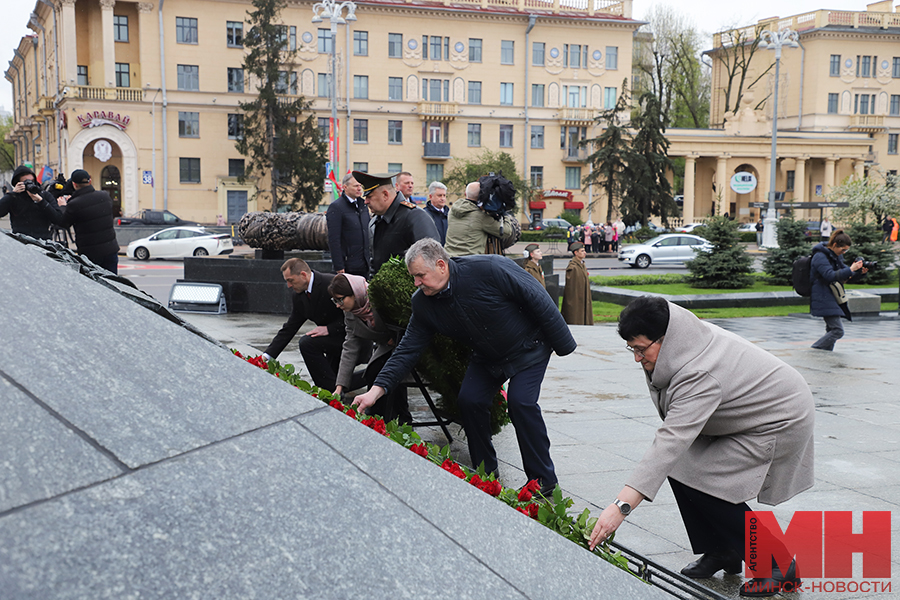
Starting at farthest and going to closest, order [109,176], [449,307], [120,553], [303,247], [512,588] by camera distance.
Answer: [109,176]
[303,247]
[449,307]
[512,588]
[120,553]

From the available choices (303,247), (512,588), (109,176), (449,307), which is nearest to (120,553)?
(512,588)

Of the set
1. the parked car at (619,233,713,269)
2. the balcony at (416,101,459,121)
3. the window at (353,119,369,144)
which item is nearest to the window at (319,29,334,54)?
the window at (353,119,369,144)

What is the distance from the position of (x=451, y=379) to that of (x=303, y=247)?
827 cm

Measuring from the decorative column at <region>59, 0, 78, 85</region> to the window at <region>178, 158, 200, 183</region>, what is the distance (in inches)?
307

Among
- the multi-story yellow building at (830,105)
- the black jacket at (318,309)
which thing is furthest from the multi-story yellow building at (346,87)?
the black jacket at (318,309)

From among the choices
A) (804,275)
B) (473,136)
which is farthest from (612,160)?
(804,275)

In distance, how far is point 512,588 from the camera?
2.33 m

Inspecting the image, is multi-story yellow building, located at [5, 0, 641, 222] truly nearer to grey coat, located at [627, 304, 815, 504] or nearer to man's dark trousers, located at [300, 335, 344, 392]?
man's dark trousers, located at [300, 335, 344, 392]

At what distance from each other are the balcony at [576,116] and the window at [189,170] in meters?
25.0

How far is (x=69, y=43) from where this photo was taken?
50.3 meters

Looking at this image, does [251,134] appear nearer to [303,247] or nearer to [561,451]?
[303,247]

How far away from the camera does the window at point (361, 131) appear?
182 feet

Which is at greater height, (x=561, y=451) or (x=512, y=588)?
(x=512, y=588)

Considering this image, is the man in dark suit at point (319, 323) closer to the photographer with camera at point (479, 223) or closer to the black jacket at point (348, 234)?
the photographer with camera at point (479, 223)
